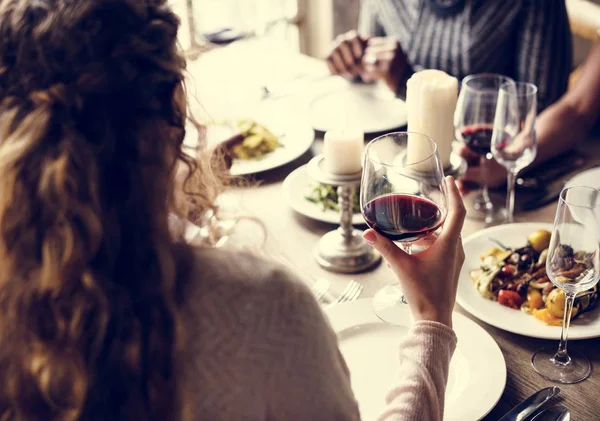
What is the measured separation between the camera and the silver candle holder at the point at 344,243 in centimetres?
119

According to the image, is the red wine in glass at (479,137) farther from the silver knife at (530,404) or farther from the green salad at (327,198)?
the silver knife at (530,404)

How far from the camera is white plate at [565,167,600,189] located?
Result: 1365mm

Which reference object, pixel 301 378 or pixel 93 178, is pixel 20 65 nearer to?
pixel 93 178

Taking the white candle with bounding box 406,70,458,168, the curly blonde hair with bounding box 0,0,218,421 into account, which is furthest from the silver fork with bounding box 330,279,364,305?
the curly blonde hair with bounding box 0,0,218,421

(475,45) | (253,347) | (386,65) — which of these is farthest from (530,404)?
(475,45)

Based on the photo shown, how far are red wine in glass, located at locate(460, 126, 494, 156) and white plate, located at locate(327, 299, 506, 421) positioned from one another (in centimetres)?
42

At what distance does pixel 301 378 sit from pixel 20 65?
1.32 feet

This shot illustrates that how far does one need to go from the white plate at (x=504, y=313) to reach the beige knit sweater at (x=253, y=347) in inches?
16.2

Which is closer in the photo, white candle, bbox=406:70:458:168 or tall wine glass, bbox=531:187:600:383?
tall wine glass, bbox=531:187:600:383

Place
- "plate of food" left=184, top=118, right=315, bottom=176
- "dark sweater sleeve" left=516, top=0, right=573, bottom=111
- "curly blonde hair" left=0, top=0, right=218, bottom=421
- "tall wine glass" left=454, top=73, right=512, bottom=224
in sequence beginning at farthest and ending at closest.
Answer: "dark sweater sleeve" left=516, top=0, right=573, bottom=111
"plate of food" left=184, top=118, right=315, bottom=176
"tall wine glass" left=454, top=73, right=512, bottom=224
"curly blonde hair" left=0, top=0, right=218, bottom=421

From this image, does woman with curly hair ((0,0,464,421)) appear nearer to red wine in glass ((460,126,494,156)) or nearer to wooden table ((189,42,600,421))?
wooden table ((189,42,600,421))

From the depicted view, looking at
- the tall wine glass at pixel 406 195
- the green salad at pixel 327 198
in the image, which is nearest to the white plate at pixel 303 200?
the green salad at pixel 327 198

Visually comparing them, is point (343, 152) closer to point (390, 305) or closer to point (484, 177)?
point (390, 305)

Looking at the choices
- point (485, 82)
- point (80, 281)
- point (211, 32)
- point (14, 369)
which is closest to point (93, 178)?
point (80, 281)
